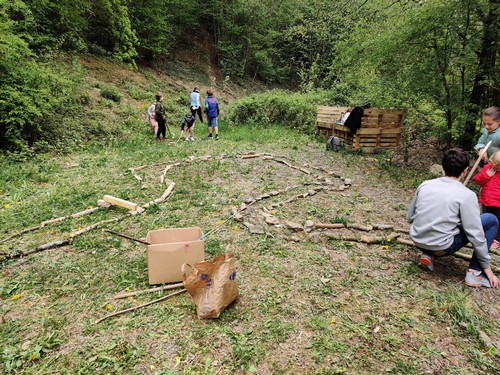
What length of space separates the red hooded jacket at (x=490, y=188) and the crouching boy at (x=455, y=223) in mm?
612

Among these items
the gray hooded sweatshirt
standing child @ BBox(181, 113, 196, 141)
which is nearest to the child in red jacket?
the gray hooded sweatshirt

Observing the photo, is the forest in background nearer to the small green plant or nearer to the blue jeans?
the small green plant

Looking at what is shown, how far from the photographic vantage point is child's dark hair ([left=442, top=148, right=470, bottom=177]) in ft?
10.0

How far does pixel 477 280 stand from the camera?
310 centimetres

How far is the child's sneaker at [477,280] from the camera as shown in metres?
3.09

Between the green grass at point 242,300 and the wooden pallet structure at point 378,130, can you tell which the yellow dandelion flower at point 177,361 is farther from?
the wooden pallet structure at point 378,130

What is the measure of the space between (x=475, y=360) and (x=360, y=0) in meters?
9.60

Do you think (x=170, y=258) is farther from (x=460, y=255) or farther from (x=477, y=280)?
(x=460, y=255)

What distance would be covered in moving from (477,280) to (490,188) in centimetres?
127

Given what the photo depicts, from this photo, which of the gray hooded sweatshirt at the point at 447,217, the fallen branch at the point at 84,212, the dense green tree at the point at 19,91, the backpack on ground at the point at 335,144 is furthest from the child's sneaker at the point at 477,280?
the dense green tree at the point at 19,91

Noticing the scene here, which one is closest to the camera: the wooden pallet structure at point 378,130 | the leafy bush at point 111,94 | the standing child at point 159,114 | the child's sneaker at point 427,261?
the child's sneaker at point 427,261

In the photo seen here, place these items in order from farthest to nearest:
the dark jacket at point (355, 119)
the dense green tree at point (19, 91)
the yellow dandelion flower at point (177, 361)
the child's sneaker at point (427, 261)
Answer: the dark jacket at point (355, 119), the dense green tree at point (19, 91), the child's sneaker at point (427, 261), the yellow dandelion flower at point (177, 361)

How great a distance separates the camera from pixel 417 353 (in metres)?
2.36

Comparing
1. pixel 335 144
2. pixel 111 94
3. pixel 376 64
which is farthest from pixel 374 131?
pixel 111 94
